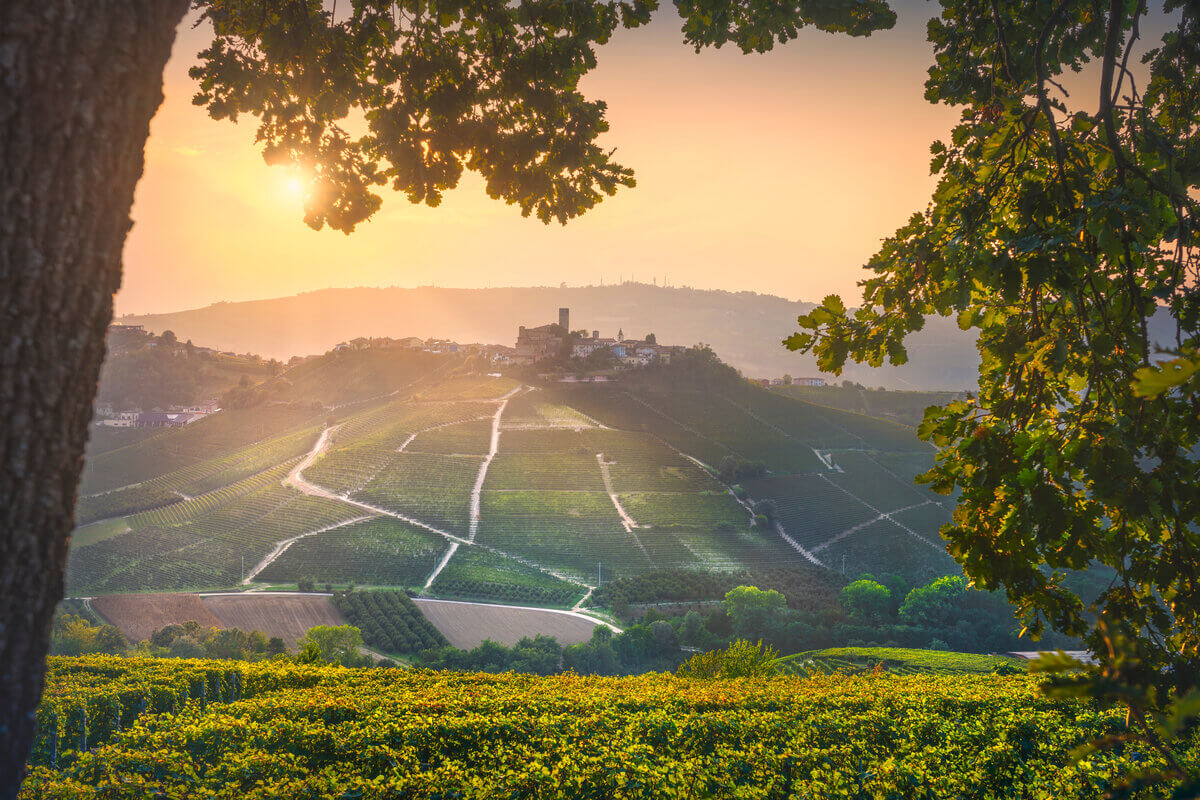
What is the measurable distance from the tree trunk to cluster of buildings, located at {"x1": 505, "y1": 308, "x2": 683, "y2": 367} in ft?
284

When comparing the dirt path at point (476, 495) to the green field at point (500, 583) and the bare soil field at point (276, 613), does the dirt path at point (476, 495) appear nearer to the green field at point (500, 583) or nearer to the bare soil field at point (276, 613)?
the green field at point (500, 583)

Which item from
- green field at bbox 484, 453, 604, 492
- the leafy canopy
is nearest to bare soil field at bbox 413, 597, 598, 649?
green field at bbox 484, 453, 604, 492

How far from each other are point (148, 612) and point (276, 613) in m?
8.45

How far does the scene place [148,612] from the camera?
39.6m

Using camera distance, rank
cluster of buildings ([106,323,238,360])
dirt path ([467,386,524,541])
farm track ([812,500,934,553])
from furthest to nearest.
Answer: cluster of buildings ([106,323,238,360]) → farm track ([812,500,934,553]) → dirt path ([467,386,524,541])

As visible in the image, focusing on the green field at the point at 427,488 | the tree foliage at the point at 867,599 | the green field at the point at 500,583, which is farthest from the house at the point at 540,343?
the tree foliage at the point at 867,599

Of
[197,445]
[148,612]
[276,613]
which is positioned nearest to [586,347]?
[197,445]

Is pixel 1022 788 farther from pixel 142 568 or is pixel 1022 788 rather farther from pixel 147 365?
pixel 147 365

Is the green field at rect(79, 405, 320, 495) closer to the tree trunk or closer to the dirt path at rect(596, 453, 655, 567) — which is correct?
the dirt path at rect(596, 453, 655, 567)

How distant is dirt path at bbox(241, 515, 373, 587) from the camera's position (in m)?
45.4

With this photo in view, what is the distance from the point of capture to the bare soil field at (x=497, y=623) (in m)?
36.3

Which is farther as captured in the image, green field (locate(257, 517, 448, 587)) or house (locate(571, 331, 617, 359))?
house (locate(571, 331, 617, 359))

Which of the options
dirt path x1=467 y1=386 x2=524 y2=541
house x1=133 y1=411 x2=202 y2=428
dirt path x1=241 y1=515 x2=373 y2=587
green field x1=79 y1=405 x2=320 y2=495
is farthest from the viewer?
house x1=133 y1=411 x2=202 y2=428

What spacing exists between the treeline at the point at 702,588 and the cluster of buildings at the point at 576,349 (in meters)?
45.2
